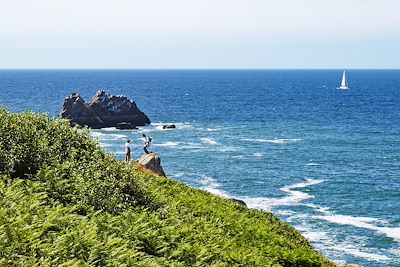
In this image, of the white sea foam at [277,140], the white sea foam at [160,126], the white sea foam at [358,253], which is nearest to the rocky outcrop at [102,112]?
the white sea foam at [160,126]

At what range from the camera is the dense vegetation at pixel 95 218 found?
13.5 meters

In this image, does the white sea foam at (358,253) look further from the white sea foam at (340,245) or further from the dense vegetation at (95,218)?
the dense vegetation at (95,218)

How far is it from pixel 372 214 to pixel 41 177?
4019 cm

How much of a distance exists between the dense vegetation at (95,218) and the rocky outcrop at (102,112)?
84.5 meters

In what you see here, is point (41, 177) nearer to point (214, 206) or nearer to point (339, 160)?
point (214, 206)

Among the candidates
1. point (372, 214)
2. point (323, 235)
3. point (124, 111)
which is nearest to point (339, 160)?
point (372, 214)

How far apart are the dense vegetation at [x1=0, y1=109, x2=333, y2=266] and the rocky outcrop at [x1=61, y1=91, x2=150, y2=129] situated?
3328 inches

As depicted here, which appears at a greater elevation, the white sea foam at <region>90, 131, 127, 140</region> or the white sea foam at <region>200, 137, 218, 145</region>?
the white sea foam at <region>90, 131, 127, 140</region>

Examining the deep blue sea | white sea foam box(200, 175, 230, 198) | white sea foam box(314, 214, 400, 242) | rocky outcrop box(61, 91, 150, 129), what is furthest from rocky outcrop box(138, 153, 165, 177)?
rocky outcrop box(61, 91, 150, 129)

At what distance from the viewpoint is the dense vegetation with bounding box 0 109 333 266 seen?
1352 cm

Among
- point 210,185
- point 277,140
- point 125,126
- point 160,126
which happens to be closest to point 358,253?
point 210,185

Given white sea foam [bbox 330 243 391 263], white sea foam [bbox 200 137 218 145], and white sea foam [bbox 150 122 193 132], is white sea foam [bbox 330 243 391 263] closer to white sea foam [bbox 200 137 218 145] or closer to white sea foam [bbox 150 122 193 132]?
white sea foam [bbox 200 137 218 145]

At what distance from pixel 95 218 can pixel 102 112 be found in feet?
321

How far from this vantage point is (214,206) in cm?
2708
